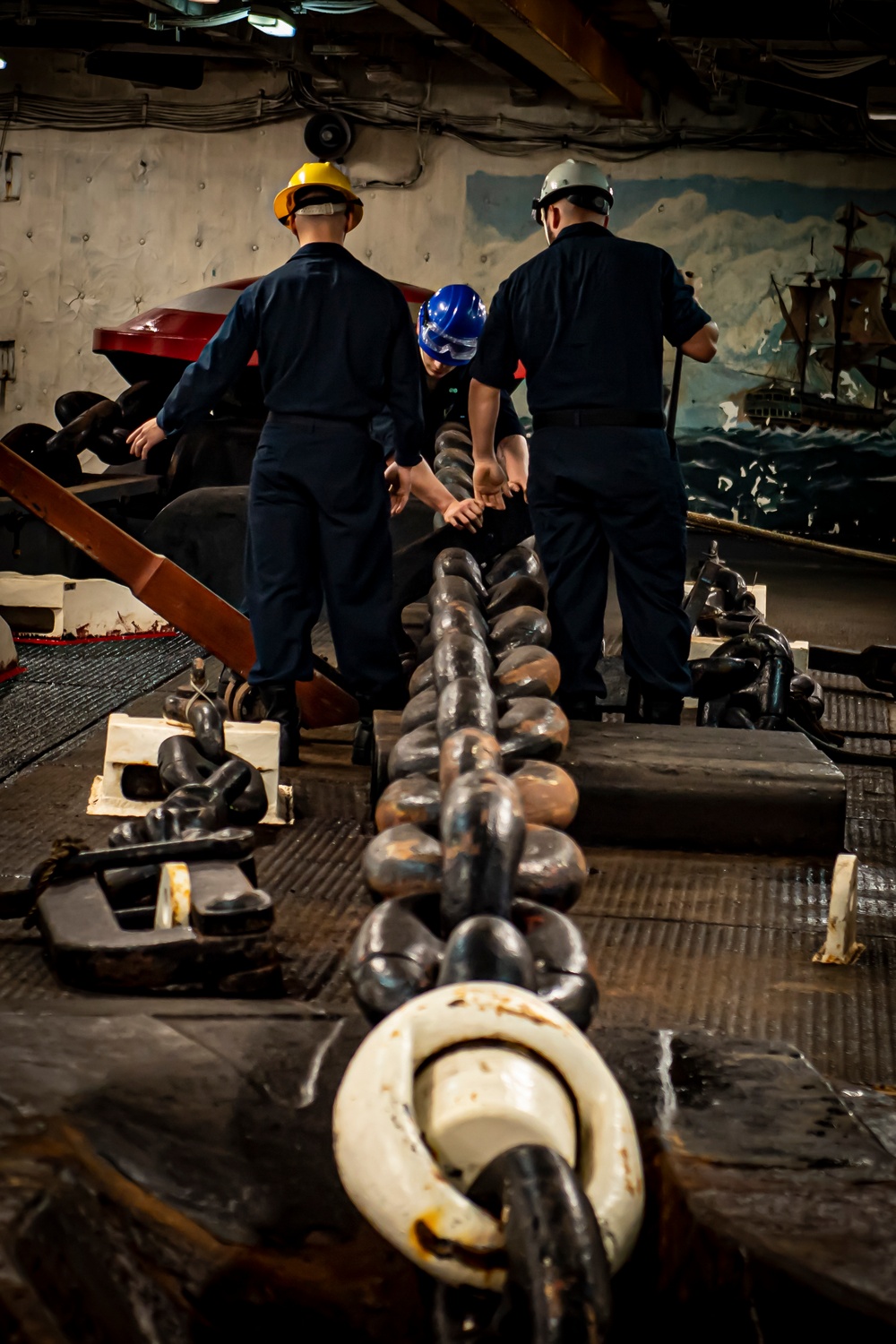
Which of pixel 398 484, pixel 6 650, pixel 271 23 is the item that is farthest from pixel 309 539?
pixel 271 23

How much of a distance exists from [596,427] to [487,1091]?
2.92 metres

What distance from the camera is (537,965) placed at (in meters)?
1.20

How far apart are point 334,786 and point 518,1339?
271 cm

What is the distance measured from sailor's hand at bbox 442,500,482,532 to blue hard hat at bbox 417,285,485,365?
1.01 metres

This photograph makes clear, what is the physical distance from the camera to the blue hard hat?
452 cm

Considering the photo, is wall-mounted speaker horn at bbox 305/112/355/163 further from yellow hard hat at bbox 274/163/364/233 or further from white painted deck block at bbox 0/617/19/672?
yellow hard hat at bbox 274/163/364/233

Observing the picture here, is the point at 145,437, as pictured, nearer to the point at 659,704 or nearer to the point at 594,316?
the point at 594,316

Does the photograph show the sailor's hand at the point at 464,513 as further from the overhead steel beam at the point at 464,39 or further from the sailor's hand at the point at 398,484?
the overhead steel beam at the point at 464,39

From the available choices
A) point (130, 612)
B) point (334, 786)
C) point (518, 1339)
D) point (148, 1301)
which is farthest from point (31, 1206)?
point (130, 612)

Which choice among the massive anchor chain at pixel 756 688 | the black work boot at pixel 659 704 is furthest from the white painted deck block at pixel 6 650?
the massive anchor chain at pixel 756 688

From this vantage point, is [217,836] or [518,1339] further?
[217,836]

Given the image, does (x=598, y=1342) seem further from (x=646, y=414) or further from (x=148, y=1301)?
(x=646, y=414)

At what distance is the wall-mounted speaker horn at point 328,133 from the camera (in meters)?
10.5

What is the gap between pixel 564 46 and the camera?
7551mm
